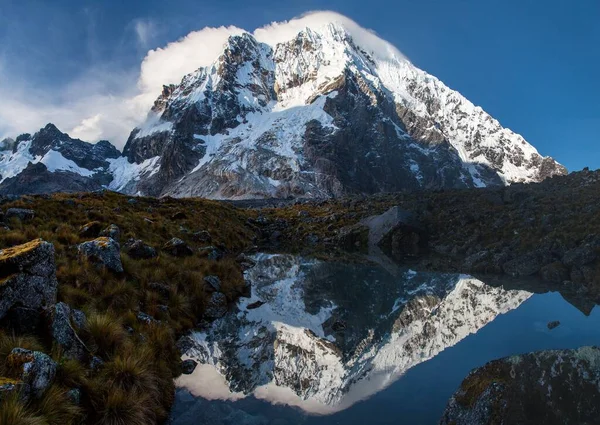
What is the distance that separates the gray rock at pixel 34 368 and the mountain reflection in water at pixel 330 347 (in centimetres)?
288

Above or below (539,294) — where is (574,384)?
below

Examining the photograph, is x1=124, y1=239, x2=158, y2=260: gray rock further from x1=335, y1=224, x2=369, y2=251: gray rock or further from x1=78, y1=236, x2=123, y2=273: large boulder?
x1=335, y1=224, x2=369, y2=251: gray rock

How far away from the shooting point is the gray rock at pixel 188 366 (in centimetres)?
1013

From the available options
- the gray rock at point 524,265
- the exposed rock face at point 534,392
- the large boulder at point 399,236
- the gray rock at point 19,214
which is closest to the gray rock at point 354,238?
the large boulder at point 399,236

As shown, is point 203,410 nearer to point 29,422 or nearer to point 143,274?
point 29,422

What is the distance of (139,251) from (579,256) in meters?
22.8

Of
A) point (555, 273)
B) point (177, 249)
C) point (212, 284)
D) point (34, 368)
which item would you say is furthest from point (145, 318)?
point (555, 273)

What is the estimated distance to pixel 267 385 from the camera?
9.68 m

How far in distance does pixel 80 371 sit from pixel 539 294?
60.6ft

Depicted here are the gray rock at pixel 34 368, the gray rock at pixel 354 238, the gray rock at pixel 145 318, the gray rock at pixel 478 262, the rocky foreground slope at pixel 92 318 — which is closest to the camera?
the gray rock at pixel 34 368

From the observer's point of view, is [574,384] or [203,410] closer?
[574,384]

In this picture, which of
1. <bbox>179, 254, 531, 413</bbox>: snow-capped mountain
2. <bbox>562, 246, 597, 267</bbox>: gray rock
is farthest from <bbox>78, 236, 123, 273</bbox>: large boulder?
<bbox>562, 246, 597, 267</bbox>: gray rock

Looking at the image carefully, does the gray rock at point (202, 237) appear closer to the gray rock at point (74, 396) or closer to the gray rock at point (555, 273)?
the gray rock at point (74, 396)

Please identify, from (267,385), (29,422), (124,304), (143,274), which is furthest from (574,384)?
(143,274)
